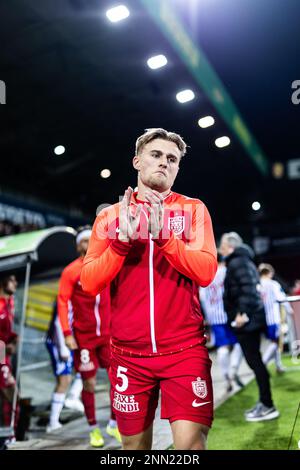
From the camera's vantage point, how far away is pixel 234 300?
4.38m

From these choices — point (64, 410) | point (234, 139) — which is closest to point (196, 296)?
point (234, 139)

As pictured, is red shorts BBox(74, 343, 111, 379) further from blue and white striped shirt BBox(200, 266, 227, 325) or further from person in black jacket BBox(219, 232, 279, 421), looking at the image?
blue and white striped shirt BBox(200, 266, 227, 325)

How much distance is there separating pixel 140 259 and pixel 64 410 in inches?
159

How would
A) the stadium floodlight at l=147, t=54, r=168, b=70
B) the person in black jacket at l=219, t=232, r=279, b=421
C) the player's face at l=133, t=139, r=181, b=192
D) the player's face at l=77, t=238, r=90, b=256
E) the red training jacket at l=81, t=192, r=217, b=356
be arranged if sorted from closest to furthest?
the red training jacket at l=81, t=192, r=217, b=356
the player's face at l=133, t=139, r=181, b=192
the stadium floodlight at l=147, t=54, r=168, b=70
the player's face at l=77, t=238, r=90, b=256
the person in black jacket at l=219, t=232, r=279, b=421

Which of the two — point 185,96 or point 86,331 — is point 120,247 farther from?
point 86,331

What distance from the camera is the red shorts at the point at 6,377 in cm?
427

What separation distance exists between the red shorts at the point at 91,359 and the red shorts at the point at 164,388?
2.05 m

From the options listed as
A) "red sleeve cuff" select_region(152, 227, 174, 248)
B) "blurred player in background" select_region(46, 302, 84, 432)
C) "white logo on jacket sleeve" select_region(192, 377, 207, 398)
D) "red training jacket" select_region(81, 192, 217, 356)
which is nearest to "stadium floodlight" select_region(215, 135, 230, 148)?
"red training jacket" select_region(81, 192, 217, 356)

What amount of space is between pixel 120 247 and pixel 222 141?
4.66 feet

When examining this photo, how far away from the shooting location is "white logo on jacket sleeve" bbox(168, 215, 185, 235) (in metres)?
2.15

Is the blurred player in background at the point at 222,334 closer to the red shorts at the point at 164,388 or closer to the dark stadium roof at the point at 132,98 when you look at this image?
the dark stadium roof at the point at 132,98

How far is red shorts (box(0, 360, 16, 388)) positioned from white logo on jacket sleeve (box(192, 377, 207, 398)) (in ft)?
8.76
